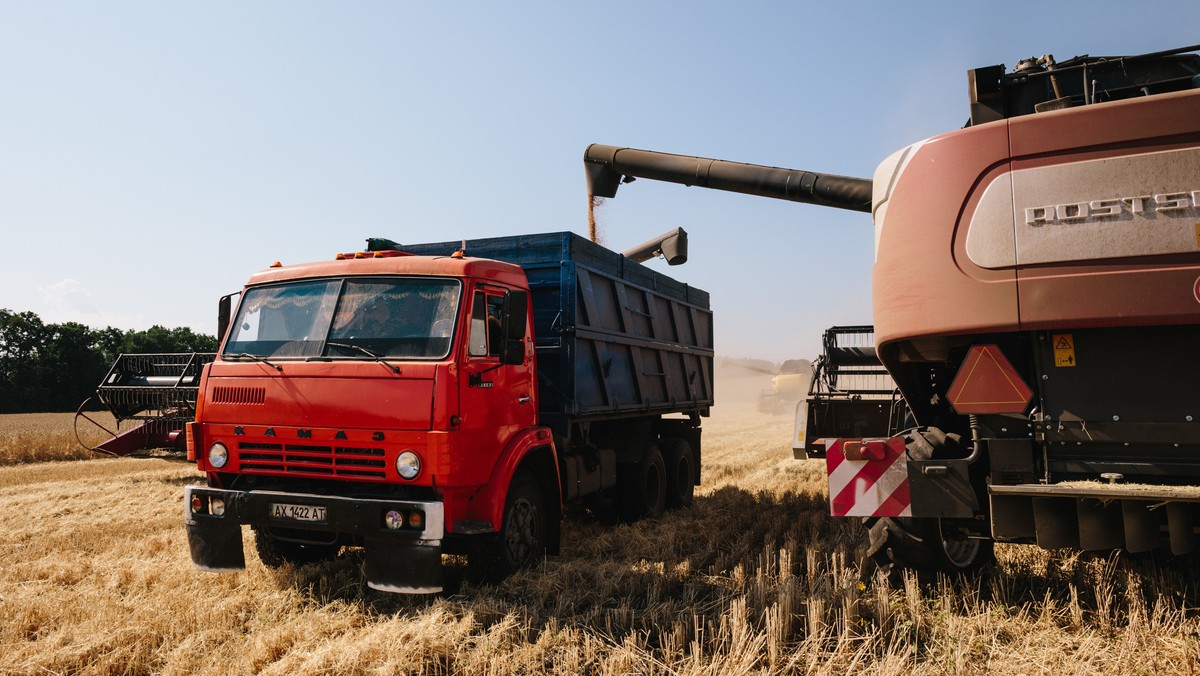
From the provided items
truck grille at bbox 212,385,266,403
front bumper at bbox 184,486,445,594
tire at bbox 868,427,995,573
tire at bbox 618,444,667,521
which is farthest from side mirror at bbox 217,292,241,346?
tire at bbox 868,427,995,573

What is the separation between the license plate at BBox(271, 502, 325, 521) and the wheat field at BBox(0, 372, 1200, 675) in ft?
1.79

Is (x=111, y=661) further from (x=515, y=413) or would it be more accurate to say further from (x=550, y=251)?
(x=550, y=251)

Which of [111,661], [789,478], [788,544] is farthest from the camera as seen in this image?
[789,478]

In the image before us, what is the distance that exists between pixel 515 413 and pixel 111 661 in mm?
2855

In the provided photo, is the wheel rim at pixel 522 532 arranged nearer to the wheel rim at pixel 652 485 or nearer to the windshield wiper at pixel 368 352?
the windshield wiper at pixel 368 352

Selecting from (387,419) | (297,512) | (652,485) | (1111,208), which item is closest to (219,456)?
(297,512)

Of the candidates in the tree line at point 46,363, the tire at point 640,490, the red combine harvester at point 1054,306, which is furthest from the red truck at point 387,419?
the tree line at point 46,363

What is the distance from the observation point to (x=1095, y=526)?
361 cm

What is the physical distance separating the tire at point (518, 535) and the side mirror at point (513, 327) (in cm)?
93

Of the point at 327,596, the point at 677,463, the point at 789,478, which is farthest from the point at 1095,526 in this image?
the point at 789,478

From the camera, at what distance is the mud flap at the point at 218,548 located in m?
5.27

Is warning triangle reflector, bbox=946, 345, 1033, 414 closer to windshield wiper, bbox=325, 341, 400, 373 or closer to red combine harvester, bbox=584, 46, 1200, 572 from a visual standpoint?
red combine harvester, bbox=584, 46, 1200, 572

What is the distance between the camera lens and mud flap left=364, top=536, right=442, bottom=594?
15.5ft

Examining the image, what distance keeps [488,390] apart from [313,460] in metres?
1.25
